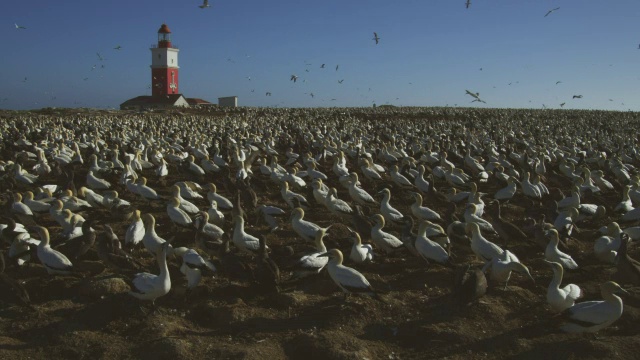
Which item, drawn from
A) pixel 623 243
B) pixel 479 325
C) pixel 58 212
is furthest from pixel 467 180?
pixel 58 212

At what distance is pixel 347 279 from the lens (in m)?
7.56

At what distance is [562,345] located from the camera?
656cm

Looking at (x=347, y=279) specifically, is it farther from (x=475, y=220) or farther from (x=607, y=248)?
(x=607, y=248)

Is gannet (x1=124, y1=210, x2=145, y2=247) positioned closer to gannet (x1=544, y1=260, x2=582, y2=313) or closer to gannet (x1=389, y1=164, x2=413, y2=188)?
gannet (x1=544, y1=260, x2=582, y2=313)

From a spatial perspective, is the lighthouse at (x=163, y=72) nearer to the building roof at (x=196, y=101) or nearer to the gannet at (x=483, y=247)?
the building roof at (x=196, y=101)

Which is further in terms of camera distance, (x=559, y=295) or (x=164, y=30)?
(x=164, y=30)

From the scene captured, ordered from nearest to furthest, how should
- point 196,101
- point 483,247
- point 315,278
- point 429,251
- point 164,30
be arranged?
point 315,278
point 429,251
point 483,247
point 164,30
point 196,101

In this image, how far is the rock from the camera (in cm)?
754

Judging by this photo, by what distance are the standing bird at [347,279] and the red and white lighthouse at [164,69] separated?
220 feet

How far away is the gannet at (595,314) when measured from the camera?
6570 millimetres

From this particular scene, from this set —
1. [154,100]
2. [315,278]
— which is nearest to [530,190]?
[315,278]

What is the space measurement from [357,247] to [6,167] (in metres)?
11.8

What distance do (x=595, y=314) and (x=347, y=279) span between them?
304 cm

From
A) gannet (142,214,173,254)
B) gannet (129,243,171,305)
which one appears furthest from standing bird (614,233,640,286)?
gannet (142,214,173,254)
